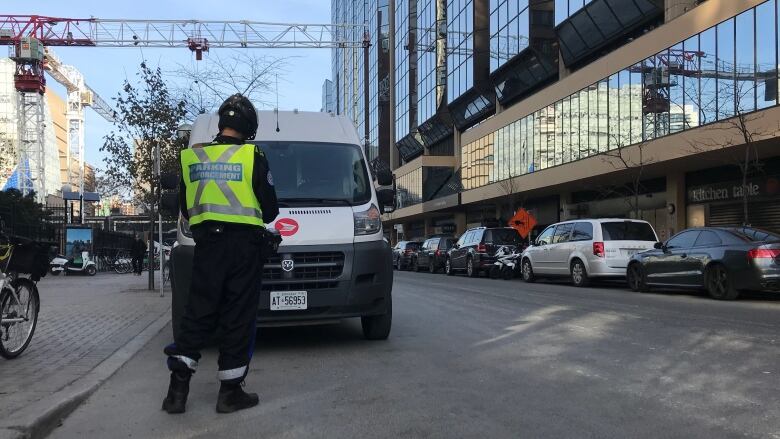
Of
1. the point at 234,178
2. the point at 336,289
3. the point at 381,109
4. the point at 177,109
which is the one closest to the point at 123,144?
the point at 177,109

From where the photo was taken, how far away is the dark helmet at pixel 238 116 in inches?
182

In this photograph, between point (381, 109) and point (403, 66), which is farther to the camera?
point (381, 109)

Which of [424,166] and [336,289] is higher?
[424,166]

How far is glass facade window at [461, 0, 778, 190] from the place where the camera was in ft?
62.4

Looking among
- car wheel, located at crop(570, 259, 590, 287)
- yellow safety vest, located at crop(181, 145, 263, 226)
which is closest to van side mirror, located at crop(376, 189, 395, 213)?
yellow safety vest, located at crop(181, 145, 263, 226)

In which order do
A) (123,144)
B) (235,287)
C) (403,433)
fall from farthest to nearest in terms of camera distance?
(123,144) < (235,287) < (403,433)

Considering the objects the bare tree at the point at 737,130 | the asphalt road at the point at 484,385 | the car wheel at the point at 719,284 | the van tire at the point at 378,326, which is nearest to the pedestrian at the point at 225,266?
the asphalt road at the point at 484,385

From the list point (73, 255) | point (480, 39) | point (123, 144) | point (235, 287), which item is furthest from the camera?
point (480, 39)

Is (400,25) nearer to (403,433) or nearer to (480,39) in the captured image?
(480,39)

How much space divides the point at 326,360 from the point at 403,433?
242cm

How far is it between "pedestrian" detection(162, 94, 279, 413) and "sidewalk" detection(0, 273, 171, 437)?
3.19 feet

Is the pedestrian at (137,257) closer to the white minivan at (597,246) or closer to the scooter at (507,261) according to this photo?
the scooter at (507,261)

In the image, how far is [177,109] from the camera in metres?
17.2

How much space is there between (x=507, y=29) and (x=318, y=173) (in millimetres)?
32135
